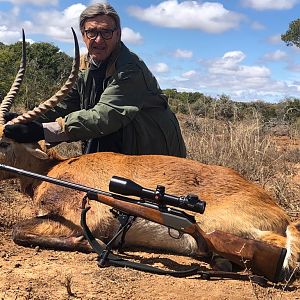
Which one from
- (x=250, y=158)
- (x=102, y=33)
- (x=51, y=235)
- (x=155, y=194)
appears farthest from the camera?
(x=250, y=158)

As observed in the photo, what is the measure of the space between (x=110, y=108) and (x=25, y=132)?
3.04 ft

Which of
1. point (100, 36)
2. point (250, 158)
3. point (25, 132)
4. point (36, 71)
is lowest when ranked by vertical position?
point (250, 158)

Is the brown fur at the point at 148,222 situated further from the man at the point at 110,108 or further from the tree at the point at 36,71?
the tree at the point at 36,71

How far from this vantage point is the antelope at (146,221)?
4.37 metres

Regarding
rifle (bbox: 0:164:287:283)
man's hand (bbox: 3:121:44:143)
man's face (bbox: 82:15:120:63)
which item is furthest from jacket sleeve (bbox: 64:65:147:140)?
rifle (bbox: 0:164:287:283)

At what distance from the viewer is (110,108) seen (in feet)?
18.0

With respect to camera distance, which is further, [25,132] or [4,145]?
[4,145]

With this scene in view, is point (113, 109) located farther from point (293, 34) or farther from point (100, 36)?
point (293, 34)

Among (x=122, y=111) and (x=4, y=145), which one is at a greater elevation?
(x=122, y=111)

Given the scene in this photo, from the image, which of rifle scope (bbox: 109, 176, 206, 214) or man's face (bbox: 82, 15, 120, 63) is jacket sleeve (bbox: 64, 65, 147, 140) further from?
rifle scope (bbox: 109, 176, 206, 214)

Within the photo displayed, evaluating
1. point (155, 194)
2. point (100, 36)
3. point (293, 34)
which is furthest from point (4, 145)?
point (293, 34)

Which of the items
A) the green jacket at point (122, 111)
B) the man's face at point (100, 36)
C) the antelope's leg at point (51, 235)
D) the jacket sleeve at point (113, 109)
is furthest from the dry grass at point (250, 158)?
the antelope's leg at point (51, 235)

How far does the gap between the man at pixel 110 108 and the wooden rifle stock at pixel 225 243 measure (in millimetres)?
1373

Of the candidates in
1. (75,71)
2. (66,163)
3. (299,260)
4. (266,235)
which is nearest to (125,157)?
(66,163)
